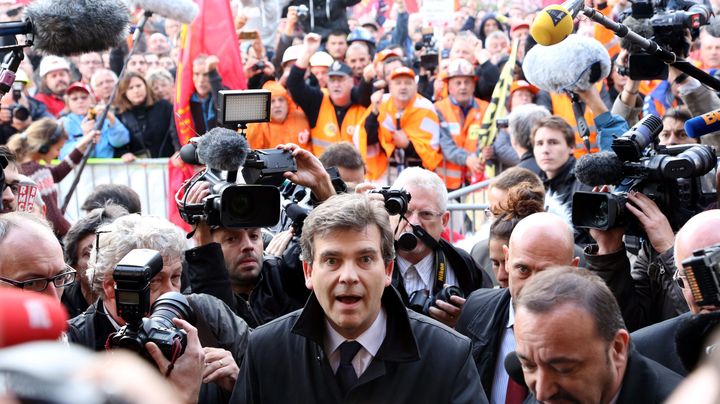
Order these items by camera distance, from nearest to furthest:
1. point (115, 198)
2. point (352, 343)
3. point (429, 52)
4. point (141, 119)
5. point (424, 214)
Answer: point (352, 343) → point (424, 214) → point (115, 198) → point (141, 119) → point (429, 52)

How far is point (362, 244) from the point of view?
3.84m

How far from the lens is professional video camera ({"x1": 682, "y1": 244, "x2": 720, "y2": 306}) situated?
259 centimetres

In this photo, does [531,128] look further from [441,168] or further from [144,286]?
[144,286]

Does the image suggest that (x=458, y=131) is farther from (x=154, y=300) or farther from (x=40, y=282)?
(x=40, y=282)

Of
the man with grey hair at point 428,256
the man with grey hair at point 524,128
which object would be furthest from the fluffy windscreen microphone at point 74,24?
the man with grey hair at point 524,128

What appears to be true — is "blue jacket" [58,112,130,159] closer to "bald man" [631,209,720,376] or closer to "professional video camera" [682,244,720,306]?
"bald man" [631,209,720,376]

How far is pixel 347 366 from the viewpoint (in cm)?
375

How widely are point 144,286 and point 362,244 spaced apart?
0.83 metres

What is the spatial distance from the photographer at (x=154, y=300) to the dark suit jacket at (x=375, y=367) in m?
0.27

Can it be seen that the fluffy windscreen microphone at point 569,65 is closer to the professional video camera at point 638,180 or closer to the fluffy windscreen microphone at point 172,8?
the professional video camera at point 638,180

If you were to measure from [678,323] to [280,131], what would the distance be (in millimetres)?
6959

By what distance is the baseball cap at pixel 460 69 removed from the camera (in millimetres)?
10711

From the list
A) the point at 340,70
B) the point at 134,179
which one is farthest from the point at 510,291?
the point at 134,179

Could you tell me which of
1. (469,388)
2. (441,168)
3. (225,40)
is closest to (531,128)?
(441,168)
